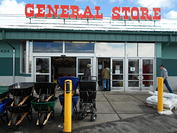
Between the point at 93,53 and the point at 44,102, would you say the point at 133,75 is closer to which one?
the point at 93,53

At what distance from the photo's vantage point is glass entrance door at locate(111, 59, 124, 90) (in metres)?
11.8

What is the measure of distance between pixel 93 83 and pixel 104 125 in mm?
1352

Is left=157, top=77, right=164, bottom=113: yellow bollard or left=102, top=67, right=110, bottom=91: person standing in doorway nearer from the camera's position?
left=157, top=77, right=164, bottom=113: yellow bollard

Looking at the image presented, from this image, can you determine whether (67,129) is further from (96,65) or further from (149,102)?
(96,65)

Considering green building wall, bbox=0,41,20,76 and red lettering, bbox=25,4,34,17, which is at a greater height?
red lettering, bbox=25,4,34,17

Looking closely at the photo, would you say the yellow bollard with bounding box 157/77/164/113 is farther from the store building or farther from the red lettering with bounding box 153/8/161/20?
the red lettering with bounding box 153/8/161/20

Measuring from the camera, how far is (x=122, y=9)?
12750 mm

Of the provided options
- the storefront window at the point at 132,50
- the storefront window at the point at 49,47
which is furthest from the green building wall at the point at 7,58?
the storefront window at the point at 132,50

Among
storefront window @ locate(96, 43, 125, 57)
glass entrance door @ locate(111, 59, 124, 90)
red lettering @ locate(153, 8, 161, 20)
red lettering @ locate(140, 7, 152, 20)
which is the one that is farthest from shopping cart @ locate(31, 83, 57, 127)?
red lettering @ locate(153, 8, 161, 20)

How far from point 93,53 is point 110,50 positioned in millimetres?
1147

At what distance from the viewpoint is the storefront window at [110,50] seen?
11617mm

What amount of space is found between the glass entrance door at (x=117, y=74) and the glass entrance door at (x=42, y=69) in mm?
4193

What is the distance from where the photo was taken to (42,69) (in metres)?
11.4

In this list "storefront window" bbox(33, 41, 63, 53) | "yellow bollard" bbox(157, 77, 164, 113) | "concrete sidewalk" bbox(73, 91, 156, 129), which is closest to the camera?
"concrete sidewalk" bbox(73, 91, 156, 129)
